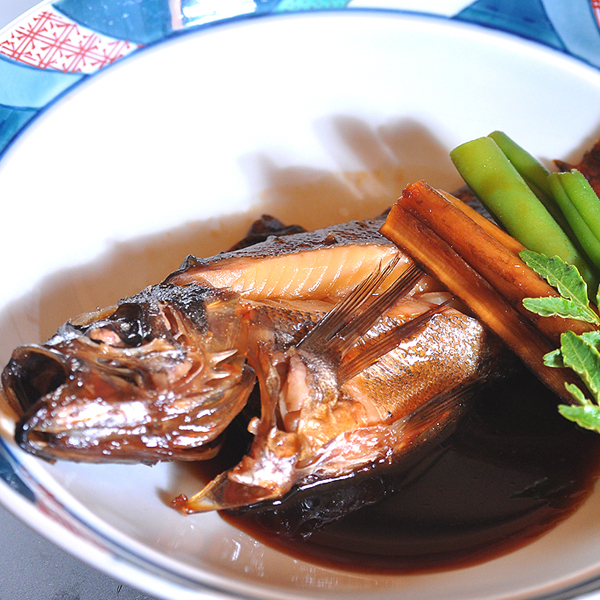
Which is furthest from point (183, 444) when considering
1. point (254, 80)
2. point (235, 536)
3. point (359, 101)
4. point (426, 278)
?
point (359, 101)

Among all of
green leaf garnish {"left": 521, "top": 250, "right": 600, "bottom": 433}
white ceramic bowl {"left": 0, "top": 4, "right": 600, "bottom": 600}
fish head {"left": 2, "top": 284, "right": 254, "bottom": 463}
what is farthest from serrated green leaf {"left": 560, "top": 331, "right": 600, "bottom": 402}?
fish head {"left": 2, "top": 284, "right": 254, "bottom": 463}

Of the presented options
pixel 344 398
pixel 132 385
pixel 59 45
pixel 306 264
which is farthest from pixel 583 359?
pixel 59 45

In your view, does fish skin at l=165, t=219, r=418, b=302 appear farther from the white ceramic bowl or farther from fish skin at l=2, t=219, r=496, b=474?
the white ceramic bowl

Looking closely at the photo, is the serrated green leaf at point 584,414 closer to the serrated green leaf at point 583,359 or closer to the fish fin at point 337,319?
the serrated green leaf at point 583,359

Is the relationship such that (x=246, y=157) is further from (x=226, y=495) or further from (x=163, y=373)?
(x=226, y=495)

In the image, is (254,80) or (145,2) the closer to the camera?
(145,2)

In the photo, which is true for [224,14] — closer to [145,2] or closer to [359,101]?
[145,2]
